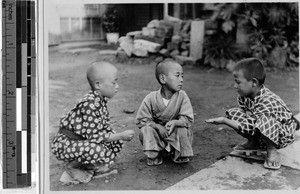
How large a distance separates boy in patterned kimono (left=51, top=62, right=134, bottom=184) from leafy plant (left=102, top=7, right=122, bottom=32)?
441 mm

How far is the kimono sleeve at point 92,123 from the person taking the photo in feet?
5.60

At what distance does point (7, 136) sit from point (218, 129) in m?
1.17

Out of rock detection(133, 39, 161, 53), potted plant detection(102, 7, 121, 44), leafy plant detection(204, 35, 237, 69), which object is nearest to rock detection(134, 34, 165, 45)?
rock detection(133, 39, 161, 53)

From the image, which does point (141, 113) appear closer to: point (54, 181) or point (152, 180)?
point (152, 180)

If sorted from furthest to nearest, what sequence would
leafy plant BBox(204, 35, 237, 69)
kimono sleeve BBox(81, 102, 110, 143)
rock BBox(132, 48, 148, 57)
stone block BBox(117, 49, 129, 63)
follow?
leafy plant BBox(204, 35, 237, 69)
rock BBox(132, 48, 148, 57)
stone block BBox(117, 49, 129, 63)
kimono sleeve BBox(81, 102, 110, 143)

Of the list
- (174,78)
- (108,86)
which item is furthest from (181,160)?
(108,86)

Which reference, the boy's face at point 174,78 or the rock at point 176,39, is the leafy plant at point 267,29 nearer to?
the rock at point 176,39

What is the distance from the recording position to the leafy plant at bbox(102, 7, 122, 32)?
2117 mm

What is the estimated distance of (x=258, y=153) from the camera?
76.2 inches

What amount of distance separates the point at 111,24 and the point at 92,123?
2.50ft

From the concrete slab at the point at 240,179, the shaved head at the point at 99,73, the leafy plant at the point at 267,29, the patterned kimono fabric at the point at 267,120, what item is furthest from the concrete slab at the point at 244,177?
the leafy plant at the point at 267,29

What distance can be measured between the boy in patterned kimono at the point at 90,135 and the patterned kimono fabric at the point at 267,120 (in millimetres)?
558

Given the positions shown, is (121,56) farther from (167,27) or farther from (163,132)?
(163,132)

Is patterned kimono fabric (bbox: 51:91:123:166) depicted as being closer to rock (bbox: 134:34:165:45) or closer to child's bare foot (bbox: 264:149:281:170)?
rock (bbox: 134:34:165:45)
